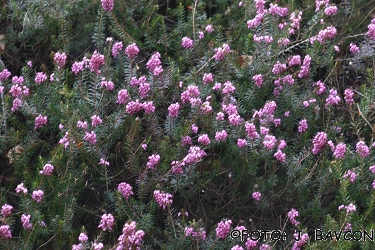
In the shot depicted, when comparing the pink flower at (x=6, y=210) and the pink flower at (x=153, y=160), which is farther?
the pink flower at (x=153, y=160)

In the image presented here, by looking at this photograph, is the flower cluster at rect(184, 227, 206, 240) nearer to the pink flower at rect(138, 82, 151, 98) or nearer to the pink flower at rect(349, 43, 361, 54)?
the pink flower at rect(138, 82, 151, 98)

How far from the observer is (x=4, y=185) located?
12.6 ft

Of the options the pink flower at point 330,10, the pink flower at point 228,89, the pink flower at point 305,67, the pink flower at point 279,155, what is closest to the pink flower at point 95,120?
the pink flower at point 228,89

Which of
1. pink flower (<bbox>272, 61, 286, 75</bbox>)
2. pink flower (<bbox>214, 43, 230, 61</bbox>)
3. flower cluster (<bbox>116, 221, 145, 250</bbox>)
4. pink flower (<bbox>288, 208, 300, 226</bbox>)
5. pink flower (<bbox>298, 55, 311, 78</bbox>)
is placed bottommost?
pink flower (<bbox>288, 208, 300, 226</bbox>)

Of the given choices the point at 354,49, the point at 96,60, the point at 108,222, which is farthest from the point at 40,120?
the point at 354,49

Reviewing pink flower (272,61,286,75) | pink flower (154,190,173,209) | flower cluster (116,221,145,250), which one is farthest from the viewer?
pink flower (272,61,286,75)

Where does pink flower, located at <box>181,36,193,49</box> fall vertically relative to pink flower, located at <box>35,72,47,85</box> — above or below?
below

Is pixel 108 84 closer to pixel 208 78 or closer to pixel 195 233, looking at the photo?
pixel 208 78

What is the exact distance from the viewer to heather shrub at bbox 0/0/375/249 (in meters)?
3.48

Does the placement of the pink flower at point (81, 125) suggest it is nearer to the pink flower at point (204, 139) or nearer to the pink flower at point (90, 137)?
the pink flower at point (90, 137)

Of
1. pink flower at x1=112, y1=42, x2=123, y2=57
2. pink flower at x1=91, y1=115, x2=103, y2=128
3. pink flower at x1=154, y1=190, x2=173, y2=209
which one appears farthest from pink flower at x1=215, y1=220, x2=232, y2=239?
pink flower at x1=112, y1=42, x2=123, y2=57

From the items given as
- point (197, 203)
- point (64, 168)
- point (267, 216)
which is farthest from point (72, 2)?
point (267, 216)

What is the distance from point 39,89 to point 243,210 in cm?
161

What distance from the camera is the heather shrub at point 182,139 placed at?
3.48 m
